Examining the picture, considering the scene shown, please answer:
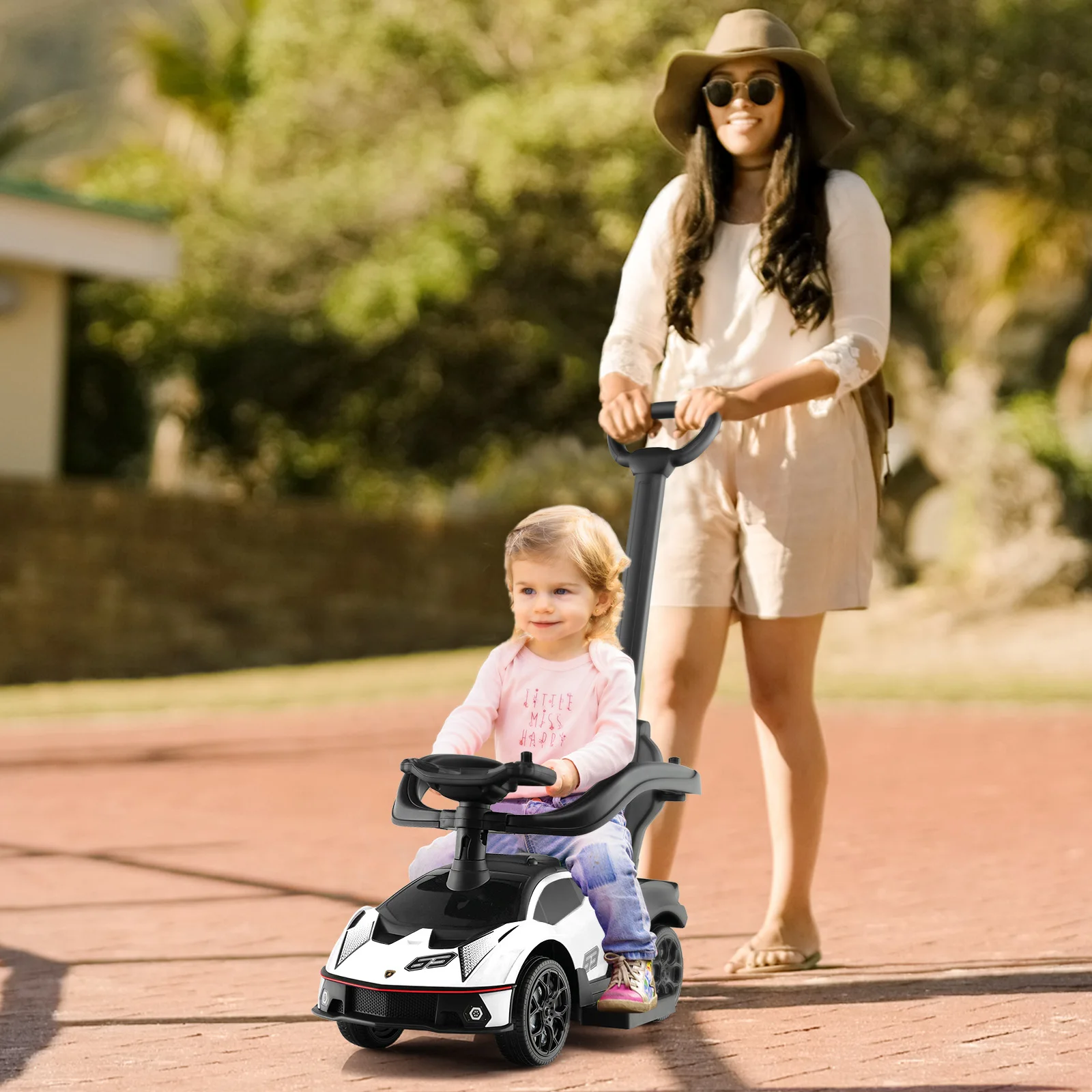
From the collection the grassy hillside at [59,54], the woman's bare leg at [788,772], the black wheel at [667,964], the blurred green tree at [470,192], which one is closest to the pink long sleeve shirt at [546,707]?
the black wheel at [667,964]

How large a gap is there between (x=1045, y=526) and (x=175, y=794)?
1195cm

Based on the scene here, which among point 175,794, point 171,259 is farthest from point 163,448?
point 175,794

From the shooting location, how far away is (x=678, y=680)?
438cm

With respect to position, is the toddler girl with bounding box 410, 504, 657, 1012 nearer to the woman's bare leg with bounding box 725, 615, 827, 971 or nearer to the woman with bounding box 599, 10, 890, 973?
the woman with bounding box 599, 10, 890, 973

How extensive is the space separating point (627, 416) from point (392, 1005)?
1.42m

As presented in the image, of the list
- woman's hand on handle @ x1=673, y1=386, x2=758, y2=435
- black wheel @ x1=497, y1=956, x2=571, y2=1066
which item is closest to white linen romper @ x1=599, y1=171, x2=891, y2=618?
woman's hand on handle @ x1=673, y1=386, x2=758, y2=435

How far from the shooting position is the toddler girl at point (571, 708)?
363 cm

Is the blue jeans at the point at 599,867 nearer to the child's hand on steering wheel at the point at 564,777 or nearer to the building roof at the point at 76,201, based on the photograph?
the child's hand on steering wheel at the point at 564,777

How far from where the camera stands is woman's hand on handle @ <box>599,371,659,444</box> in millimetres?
4102

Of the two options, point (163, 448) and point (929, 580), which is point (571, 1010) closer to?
point (929, 580)

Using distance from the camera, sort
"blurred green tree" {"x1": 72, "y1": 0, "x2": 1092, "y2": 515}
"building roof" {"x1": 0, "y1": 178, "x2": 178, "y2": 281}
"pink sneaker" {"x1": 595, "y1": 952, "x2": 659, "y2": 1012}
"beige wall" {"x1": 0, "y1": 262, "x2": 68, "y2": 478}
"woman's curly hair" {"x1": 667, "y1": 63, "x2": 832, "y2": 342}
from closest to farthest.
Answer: "pink sneaker" {"x1": 595, "y1": 952, "x2": 659, "y2": 1012}, "woman's curly hair" {"x1": 667, "y1": 63, "x2": 832, "y2": 342}, "blurred green tree" {"x1": 72, "y1": 0, "x2": 1092, "y2": 515}, "building roof" {"x1": 0, "y1": 178, "x2": 178, "y2": 281}, "beige wall" {"x1": 0, "y1": 262, "x2": 68, "y2": 478}

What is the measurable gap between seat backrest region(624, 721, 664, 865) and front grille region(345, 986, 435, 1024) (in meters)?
0.61

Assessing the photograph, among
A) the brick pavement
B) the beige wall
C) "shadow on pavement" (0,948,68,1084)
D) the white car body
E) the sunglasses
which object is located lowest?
"shadow on pavement" (0,948,68,1084)

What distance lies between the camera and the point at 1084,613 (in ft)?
59.8
